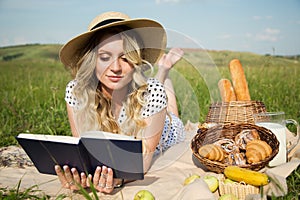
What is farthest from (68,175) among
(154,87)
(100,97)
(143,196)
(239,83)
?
(239,83)

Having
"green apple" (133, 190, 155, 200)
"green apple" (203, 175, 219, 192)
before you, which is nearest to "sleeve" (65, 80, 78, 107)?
"green apple" (133, 190, 155, 200)

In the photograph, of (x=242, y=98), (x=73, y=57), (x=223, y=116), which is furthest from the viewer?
(x=242, y=98)

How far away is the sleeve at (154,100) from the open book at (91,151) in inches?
23.6

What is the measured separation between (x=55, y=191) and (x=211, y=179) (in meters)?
0.86

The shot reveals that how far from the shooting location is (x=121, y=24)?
2131mm

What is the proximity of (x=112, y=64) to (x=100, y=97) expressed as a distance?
15.6 inches

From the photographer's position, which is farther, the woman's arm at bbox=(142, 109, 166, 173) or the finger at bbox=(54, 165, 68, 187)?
the woman's arm at bbox=(142, 109, 166, 173)

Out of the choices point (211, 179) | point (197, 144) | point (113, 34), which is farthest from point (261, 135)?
point (113, 34)

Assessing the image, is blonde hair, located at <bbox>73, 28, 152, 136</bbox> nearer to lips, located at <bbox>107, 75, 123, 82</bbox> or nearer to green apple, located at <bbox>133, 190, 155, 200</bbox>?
lips, located at <bbox>107, 75, 123, 82</bbox>

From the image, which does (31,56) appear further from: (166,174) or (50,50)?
(166,174)

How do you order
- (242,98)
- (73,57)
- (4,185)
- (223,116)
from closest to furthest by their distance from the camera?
1. (4,185)
2. (73,57)
3. (223,116)
4. (242,98)

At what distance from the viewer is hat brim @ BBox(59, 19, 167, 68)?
7.03ft

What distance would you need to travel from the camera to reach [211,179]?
1852 mm

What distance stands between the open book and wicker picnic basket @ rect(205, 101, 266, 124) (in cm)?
102
